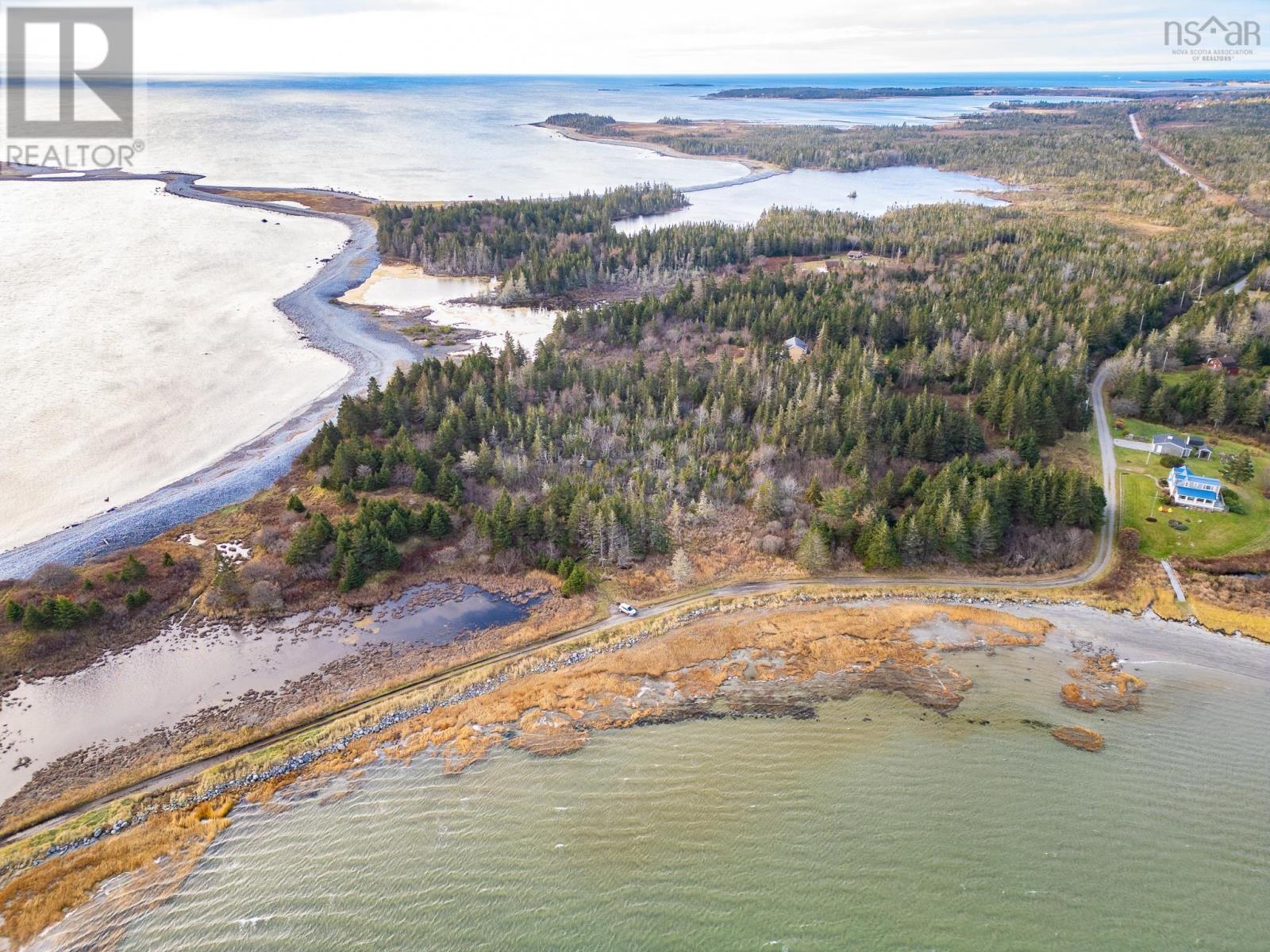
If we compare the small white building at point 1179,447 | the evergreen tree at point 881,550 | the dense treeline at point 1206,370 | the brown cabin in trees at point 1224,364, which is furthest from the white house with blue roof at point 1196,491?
the brown cabin in trees at point 1224,364

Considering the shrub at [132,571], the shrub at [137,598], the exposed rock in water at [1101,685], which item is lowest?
the exposed rock in water at [1101,685]

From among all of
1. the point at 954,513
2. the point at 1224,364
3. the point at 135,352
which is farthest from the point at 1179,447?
the point at 135,352

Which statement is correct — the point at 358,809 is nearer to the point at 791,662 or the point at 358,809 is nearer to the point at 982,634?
the point at 791,662

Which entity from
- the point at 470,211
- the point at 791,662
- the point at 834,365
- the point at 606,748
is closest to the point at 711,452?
the point at 834,365

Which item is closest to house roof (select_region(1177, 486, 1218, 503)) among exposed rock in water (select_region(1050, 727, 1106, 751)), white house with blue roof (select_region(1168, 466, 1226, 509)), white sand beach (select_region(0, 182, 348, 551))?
white house with blue roof (select_region(1168, 466, 1226, 509))

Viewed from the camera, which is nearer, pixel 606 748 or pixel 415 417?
pixel 606 748

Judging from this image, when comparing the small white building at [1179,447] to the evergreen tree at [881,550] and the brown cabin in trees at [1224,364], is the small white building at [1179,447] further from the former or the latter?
the evergreen tree at [881,550]

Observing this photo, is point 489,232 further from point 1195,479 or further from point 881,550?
point 1195,479
